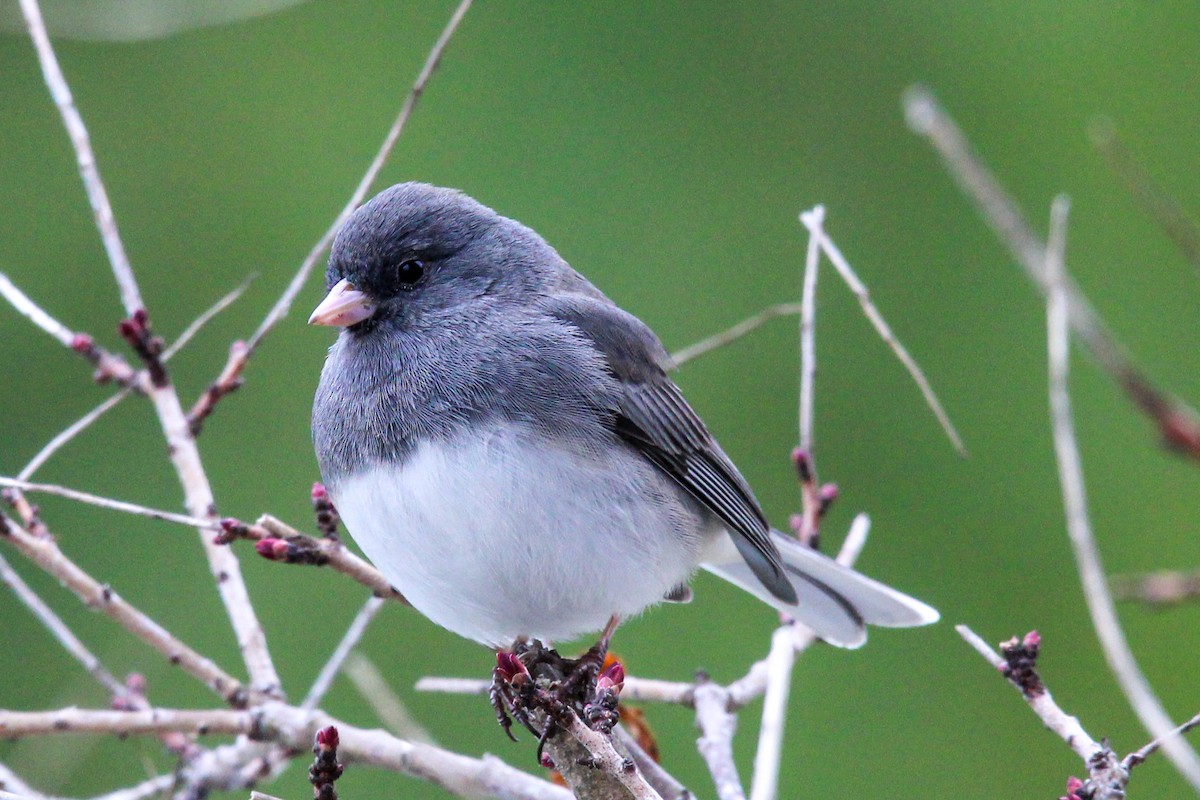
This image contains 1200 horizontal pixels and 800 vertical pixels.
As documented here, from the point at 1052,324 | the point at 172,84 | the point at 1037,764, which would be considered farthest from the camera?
the point at 172,84

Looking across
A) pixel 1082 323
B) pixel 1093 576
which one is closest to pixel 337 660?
pixel 1093 576

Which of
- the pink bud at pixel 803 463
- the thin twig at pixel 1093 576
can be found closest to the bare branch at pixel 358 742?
the pink bud at pixel 803 463

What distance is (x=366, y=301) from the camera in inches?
91.7

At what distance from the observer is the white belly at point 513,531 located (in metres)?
2.00

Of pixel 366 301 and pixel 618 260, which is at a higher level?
pixel 618 260

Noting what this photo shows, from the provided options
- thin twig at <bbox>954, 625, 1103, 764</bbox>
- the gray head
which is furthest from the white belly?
thin twig at <bbox>954, 625, 1103, 764</bbox>

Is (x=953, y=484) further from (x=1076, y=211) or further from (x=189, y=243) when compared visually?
(x=189, y=243)

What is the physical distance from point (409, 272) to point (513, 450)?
50cm

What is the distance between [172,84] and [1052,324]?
407 cm

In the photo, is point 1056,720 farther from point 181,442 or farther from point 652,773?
point 181,442

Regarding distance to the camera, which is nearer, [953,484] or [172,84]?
[953,484]

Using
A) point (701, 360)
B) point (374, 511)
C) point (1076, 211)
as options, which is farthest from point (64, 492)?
point (1076, 211)

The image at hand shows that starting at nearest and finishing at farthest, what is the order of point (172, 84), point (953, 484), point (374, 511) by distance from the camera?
point (374, 511)
point (953, 484)
point (172, 84)

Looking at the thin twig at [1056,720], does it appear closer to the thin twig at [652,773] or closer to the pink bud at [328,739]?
the thin twig at [652,773]
